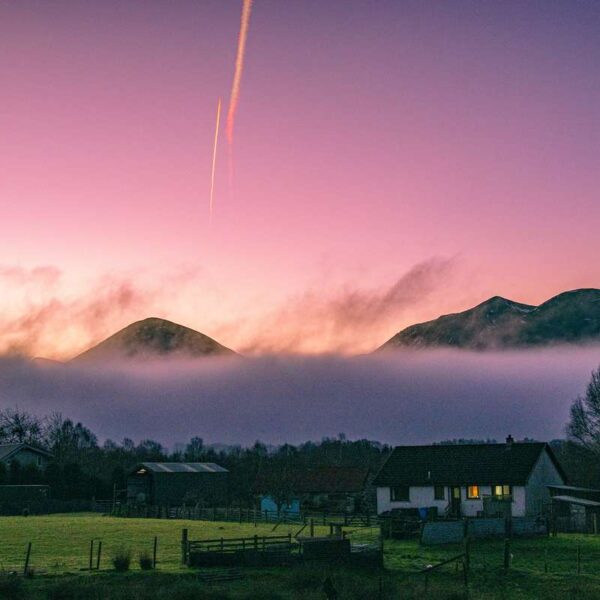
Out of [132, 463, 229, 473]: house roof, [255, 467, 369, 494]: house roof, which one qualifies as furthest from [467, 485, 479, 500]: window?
[132, 463, 229, 473]: house roof

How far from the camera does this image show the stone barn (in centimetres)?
9825

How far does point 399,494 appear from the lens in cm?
6869

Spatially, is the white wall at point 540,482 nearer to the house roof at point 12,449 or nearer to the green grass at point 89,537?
the green grass at point 89,537

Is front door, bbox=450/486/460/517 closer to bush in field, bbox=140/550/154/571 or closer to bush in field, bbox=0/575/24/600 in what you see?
bush in field, bbox=140/550/154/571

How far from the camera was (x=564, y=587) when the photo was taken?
31.8 meters

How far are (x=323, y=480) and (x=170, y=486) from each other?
17.5 metres

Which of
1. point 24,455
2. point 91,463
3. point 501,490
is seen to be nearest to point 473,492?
point 501,490

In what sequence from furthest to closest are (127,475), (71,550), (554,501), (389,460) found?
(127,475)
(389,460)
(554,501)
(71,550)

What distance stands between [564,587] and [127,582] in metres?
15.9

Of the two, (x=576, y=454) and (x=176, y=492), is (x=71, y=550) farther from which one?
(x=576, y=454)

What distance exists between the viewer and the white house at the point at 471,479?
213 ft

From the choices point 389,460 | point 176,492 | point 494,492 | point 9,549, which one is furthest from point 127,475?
point 9,549

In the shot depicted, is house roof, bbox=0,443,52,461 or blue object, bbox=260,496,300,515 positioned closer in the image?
blue object, bbox=260,496,300,515

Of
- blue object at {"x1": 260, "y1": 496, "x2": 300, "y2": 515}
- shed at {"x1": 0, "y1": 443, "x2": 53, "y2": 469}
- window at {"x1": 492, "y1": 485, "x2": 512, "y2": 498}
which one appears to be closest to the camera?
window at {"x1": 492, "y1": 485, "x2": 512, "y2": 498}
